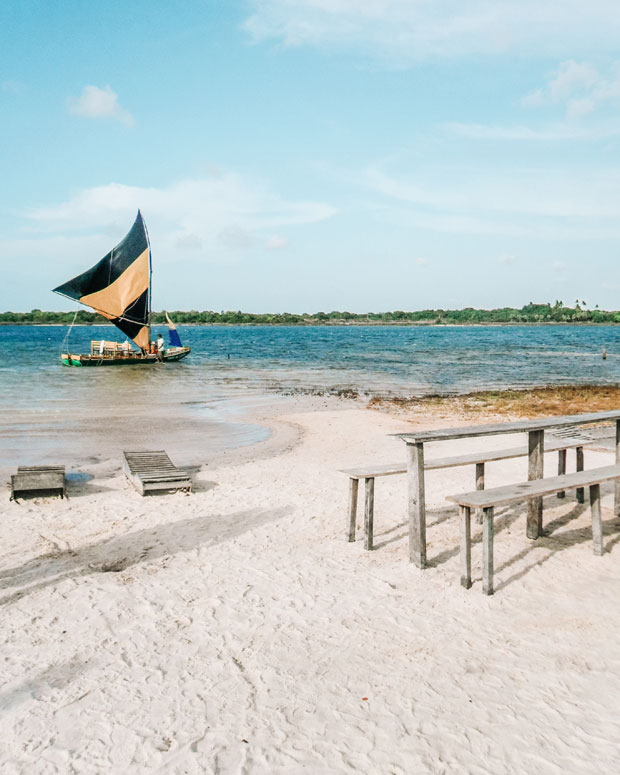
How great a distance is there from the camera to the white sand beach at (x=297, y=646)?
328cm

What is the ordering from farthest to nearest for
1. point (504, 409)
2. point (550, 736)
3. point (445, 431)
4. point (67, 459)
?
point (504, 409), point (67, 459), point (445, 431), point (550, 736)

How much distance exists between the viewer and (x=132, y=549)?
20.7 feet

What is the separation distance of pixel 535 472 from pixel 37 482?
653 centimetres

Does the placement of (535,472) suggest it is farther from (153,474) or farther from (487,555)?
(153,474)

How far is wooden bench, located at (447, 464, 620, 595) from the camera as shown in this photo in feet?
16.7

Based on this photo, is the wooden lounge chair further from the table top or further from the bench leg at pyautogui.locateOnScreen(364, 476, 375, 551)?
the table top

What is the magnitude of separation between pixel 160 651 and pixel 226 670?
57 cm

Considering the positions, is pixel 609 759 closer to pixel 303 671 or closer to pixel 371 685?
pixel 371 685

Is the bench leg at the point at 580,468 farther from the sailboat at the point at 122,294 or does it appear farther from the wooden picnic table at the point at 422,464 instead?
the sailboat at the point at 122,294

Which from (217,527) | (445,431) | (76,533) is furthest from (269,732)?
(76,533)

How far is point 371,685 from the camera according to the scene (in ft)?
12.7

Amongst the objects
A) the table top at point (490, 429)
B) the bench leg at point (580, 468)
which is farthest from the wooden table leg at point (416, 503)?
the bench leg at point (580, 468)

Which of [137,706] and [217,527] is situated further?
[217,527]

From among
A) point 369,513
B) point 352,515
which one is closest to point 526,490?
point 369,513
